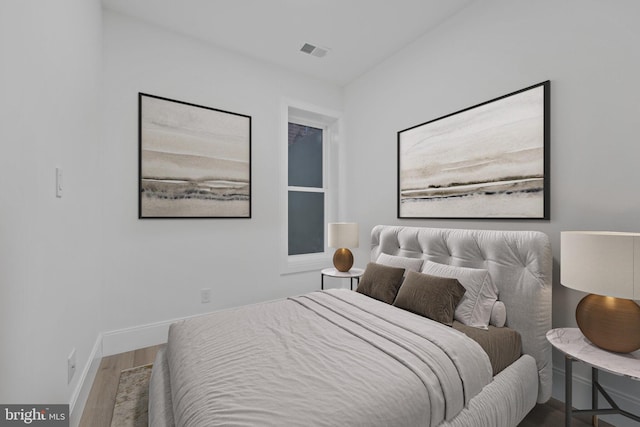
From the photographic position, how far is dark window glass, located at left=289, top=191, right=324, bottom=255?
12.2 ft

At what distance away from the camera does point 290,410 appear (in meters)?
0.95

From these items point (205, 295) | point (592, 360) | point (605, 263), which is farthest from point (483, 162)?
point (205, 295)

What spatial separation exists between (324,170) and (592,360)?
3220mm

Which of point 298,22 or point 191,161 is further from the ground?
point 298,22

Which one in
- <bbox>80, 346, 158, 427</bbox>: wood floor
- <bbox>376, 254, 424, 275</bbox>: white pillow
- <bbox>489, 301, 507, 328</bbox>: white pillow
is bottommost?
<bbox>80, 346, 158, 427</bbox>: wood floor

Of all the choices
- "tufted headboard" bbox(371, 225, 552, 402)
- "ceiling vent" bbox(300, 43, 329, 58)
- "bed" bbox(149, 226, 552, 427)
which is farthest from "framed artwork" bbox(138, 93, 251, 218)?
"tufted headboard" bbox(371, 225, 552, 402)

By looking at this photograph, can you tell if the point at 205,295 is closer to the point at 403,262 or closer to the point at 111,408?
the point at 111,408

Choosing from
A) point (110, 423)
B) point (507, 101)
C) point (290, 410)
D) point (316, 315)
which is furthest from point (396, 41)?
point (110, 423)

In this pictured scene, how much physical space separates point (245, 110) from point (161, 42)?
0.93 metres

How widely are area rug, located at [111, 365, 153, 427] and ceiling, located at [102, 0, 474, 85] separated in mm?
2948

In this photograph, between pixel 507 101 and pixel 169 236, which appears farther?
pixel 169 236

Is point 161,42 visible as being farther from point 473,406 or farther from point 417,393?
point 473,406

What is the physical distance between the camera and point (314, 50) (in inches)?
119

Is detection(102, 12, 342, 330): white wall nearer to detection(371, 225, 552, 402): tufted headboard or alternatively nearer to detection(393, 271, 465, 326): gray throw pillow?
detection(393, 271, 465, 326): gray throw pillow
